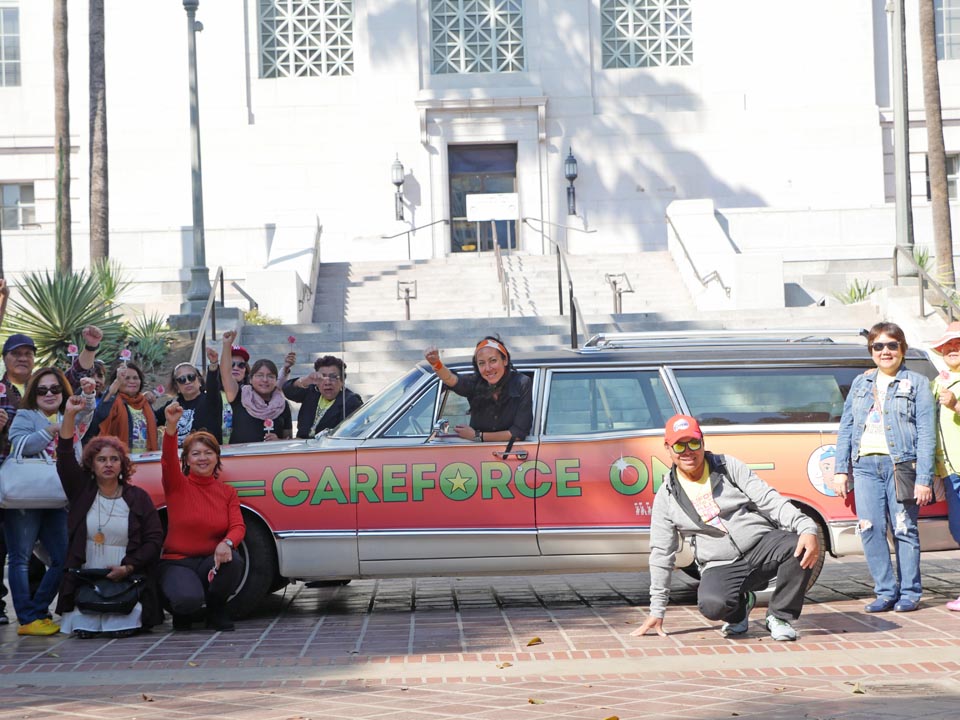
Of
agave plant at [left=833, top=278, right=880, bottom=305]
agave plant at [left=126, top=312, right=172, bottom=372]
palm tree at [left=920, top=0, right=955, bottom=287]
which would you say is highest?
palm tree at [left=920, top=0, right=955, bottom=287]

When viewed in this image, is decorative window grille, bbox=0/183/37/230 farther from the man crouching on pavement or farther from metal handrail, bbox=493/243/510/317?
the man crouching on pavement

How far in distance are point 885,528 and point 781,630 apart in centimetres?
141

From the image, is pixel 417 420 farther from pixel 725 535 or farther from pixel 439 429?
pixel 725 535

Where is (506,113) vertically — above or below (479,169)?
above

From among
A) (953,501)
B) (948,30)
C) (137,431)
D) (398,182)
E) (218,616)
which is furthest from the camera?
(948,30)

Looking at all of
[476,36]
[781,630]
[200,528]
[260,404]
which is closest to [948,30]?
[476,36]

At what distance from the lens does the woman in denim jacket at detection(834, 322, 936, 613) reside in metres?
8.67

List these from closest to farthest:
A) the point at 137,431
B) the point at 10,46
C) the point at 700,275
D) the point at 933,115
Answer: the point at 137,431, the point at 933,115, the point at 700,275, the point at 10,46

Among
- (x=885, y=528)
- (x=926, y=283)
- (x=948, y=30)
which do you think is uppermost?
(x=948, y=30)

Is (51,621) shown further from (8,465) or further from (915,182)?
(915,182)

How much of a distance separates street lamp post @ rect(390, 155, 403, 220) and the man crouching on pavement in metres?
23.9

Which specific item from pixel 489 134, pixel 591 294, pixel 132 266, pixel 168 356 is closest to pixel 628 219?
pixel 489 134

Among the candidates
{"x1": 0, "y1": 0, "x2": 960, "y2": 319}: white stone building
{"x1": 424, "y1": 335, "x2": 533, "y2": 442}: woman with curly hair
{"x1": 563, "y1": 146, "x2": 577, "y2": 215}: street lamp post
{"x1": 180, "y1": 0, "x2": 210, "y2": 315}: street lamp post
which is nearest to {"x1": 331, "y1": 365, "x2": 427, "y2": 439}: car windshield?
{"x1": 424, "y1": 335, "x2": 533, "y2": 442}: woman with curly hair

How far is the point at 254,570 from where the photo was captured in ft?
29.2
